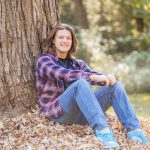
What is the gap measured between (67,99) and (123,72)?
8.99 meters

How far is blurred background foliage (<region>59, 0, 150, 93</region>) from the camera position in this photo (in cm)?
1416

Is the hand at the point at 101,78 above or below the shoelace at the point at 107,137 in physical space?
above

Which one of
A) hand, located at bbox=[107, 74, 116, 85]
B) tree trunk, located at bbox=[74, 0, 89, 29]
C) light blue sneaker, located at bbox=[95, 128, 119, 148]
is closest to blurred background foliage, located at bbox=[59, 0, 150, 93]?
tree trunk, located at bbox=[74, 0, 89, 29]

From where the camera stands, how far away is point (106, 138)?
5004 millimetres

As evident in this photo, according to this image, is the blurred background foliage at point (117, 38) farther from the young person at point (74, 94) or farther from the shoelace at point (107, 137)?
the shoelace at point (107, 137)

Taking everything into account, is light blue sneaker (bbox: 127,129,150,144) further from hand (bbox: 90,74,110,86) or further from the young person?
hand (bbox: 90,74,110,86)

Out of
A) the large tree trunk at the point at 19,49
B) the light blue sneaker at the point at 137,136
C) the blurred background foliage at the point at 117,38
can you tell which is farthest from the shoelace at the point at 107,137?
the blurred background foliage at the point at 117,38

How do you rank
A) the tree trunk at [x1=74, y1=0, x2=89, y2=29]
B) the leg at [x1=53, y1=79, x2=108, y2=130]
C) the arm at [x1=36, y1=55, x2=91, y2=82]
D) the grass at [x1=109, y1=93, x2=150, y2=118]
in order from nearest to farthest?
the leg at [x1=53, y1=79, x2=108, y2=130] → the arm at [x1=36, y1=55, x2=91, y2=82] → the grass at [x1=109, y1=93, x2=150, y2=118] → the tree trunk at [x1=74, y1=0, x2=89, y2=29]

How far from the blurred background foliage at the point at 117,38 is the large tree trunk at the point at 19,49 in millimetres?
7529

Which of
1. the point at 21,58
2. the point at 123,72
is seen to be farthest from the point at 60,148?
the point at 123,72

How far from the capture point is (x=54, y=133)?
534 cm

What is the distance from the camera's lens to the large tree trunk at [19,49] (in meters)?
5.54

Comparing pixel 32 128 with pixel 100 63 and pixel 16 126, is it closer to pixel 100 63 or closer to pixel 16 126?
pixel 16 126

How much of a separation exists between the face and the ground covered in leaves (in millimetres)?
766
